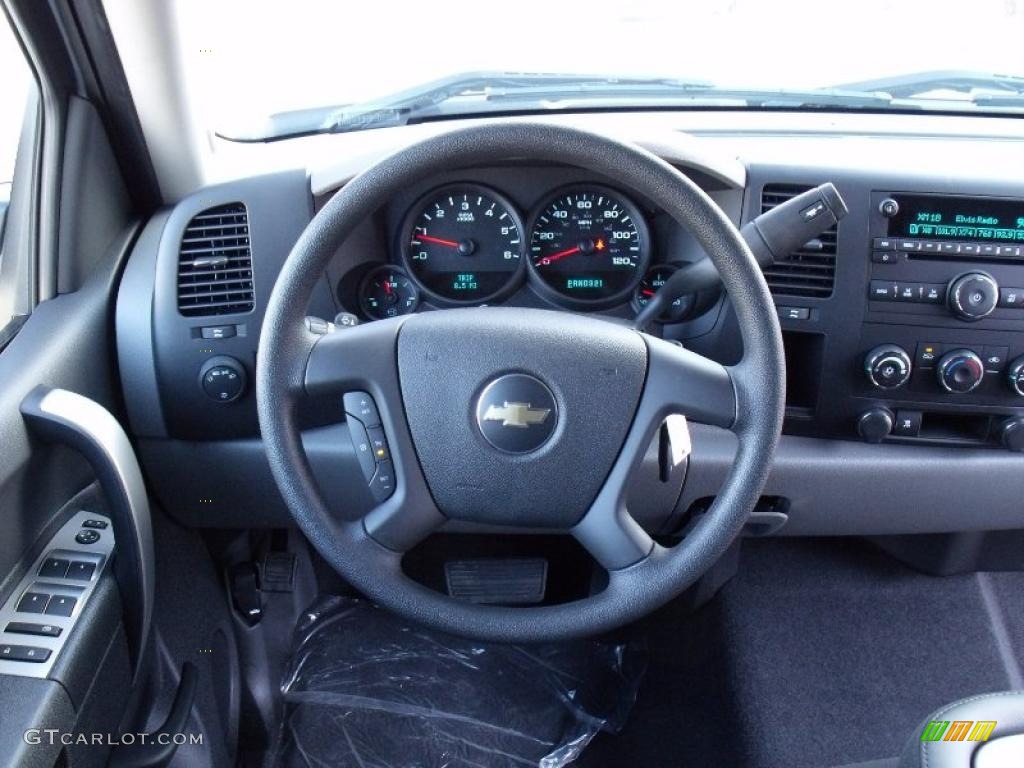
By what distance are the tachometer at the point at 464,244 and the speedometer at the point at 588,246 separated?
0.16ft

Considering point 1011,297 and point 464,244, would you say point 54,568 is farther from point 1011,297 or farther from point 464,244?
point 1011,297

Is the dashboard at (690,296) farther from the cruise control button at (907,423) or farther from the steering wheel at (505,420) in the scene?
the steering wheel at (505,420)

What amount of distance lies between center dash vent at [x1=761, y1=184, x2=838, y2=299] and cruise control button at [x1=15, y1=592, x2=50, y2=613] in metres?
1.20

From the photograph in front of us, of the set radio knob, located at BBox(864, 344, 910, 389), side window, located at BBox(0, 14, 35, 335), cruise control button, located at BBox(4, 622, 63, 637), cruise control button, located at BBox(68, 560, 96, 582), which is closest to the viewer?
cruise control button, located at BBox(4, 622, 63, 637)

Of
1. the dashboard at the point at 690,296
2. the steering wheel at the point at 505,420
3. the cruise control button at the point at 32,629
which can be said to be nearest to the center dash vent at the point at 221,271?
the dashboard at the point at 690,296

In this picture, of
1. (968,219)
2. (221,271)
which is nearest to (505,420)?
(221,271)

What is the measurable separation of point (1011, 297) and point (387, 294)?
41.6 inches

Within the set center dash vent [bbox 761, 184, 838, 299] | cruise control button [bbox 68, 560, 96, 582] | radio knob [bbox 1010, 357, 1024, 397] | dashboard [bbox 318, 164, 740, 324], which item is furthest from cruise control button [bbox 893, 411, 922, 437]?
cruise control button [bbox 68, 560, 96, 582]

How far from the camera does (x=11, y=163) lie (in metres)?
1.49

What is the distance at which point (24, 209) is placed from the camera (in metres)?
1.48

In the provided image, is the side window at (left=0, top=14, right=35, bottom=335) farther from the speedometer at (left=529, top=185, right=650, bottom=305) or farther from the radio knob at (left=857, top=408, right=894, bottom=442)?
the radio knob at (left=857, top=408, right=894, bottom=442)

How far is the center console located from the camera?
4.94 feet

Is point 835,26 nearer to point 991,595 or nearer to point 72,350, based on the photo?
point 991,595

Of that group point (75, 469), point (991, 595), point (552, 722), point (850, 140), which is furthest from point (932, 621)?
Result: point (75, 469)
